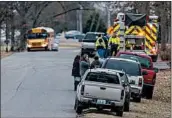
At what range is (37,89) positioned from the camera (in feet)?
88.2

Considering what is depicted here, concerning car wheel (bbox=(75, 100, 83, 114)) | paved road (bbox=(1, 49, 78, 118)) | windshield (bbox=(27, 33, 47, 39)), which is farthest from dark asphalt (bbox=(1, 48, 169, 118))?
windshield (bbox=(27, 33, 47, 39))

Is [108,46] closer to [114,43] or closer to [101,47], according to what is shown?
[101,47]

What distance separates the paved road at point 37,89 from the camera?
1909cm

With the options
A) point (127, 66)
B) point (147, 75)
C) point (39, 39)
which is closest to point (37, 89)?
point (147, 75)

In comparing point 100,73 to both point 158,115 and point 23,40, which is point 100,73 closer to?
point 158,115

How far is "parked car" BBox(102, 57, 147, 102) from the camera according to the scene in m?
22.4

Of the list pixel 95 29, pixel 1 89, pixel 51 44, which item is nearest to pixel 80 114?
pixel 1 89

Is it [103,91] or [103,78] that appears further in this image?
[103,78]

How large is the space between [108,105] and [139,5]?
104ft

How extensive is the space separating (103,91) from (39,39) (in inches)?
1866

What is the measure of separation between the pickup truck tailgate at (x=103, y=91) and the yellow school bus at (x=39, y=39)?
4698 cm

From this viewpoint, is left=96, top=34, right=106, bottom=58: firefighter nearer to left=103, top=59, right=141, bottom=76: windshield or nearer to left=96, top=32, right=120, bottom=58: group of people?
left=96, top=32, right=120, bottom=58: group of people

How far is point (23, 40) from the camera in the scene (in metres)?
69.8

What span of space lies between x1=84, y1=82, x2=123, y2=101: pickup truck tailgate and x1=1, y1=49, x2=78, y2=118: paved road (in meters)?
0.81
